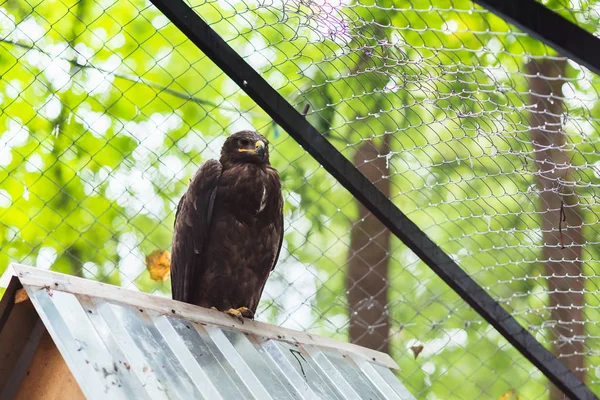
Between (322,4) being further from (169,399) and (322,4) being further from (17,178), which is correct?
(17,178)

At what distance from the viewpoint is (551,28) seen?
215cm

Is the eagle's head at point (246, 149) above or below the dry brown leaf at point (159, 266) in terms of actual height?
below

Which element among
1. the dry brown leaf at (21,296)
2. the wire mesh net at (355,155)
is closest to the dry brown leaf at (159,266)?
the wire mesh net at (355,155)

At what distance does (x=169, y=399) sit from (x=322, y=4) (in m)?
1.50

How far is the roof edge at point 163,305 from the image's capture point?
1.99m

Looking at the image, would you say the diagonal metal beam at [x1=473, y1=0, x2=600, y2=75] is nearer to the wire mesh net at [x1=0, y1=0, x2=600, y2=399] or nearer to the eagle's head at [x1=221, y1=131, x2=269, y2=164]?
the wire mesh net at [x1=0, y1=0, x2=600, y2=399]

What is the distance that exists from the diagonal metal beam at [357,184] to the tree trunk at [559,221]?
0.32 metres

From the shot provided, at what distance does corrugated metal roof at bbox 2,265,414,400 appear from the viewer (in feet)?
6.21

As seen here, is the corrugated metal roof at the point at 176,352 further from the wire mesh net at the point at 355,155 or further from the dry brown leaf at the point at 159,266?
the dry brown leaf at the point at 159,266

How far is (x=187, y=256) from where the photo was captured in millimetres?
3318

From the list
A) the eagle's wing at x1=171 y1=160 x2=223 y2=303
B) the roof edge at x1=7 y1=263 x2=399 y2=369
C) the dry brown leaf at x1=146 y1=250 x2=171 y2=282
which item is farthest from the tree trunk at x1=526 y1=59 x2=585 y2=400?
the dry brown leaf at x1=146 y1=250 x2=171 y2=282

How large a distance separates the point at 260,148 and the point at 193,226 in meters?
0.48

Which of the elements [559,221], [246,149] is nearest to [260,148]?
[246,149]

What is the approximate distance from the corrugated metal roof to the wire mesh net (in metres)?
0.98
